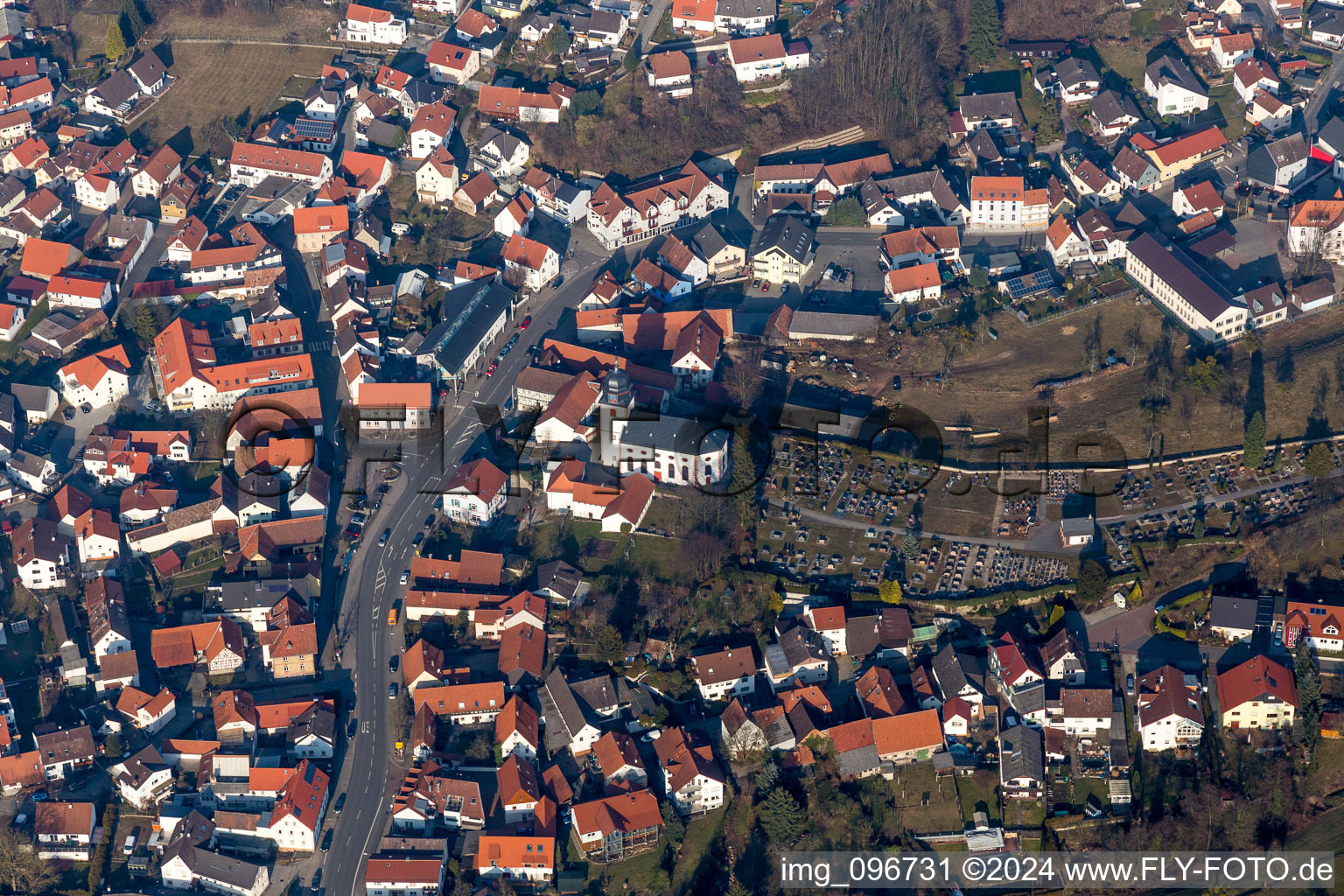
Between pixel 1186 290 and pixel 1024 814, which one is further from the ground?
pixel 1186 290

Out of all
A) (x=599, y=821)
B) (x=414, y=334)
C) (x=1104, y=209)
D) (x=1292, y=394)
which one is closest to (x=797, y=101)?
(x=1104, y=209)

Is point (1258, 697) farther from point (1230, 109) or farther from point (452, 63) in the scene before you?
point (452, 63)

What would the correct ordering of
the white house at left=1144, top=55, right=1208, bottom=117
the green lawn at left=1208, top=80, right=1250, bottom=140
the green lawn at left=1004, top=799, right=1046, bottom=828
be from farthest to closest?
the white house at left=1144, top=55, right=1208, bottom=117, the green lawn at left=1208, top=80, right=1250, bottom=140, the green lawn at left=1004, top=799, right=1046, bottom=828

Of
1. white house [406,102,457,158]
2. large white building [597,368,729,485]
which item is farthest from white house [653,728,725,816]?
white house [406,102,457,158]

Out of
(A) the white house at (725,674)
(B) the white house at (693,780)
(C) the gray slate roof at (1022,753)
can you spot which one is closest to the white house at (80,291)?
(A) the white house at (725,674)

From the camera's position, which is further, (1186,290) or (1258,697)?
(1186,290)

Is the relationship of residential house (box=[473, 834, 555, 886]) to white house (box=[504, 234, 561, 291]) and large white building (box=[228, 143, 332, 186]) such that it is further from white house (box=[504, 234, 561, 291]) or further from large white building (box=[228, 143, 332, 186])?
large white building (box=[228, 143, 332, 186])

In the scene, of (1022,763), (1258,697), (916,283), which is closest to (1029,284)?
(916,283)
